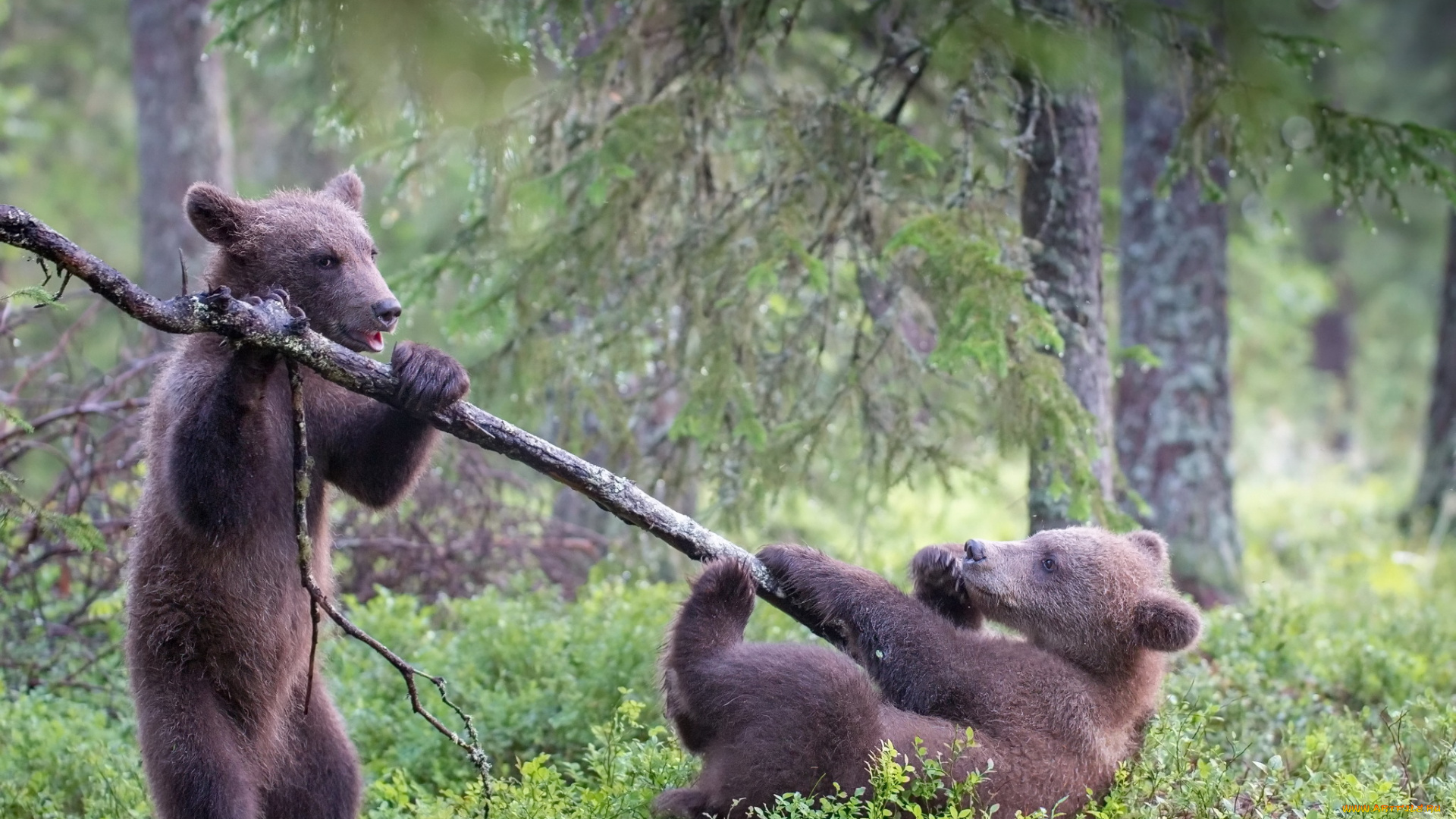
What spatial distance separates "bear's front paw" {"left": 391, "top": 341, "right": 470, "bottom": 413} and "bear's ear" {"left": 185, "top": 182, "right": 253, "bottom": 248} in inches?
43.9

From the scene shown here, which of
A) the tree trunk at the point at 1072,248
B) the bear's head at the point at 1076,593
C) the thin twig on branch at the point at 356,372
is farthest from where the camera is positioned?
the tree trunk at the point at 1072,248

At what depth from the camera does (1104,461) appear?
740cm

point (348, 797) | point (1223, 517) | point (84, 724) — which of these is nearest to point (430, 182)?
point (84, 724)

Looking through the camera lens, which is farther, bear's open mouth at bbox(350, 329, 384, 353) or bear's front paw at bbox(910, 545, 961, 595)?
bear's front paw at bbox(910, 545, 961, 595)

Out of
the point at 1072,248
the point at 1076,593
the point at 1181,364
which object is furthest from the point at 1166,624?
the point at 1181,364

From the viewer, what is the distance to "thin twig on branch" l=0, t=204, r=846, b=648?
12.0 feet

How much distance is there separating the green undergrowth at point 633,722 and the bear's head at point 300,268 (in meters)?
1.88

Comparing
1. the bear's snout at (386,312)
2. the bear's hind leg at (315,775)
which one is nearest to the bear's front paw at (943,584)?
the bear's snout at (386,312)

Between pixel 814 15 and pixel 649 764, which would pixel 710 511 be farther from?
pixel 814 15

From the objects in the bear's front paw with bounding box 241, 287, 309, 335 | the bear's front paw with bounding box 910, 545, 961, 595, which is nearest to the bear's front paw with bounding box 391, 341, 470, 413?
the bear's front paw with bounding box 241, 287, 309, 335

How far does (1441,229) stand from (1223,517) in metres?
19.7

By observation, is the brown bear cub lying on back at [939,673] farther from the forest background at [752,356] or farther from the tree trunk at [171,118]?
the tree trunk at [171,118]

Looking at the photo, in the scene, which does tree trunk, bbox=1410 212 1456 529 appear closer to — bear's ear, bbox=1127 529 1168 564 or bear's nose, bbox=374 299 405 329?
bear's ear, bbox=1127 529 1168 564

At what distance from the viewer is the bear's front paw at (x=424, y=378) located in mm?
4387
